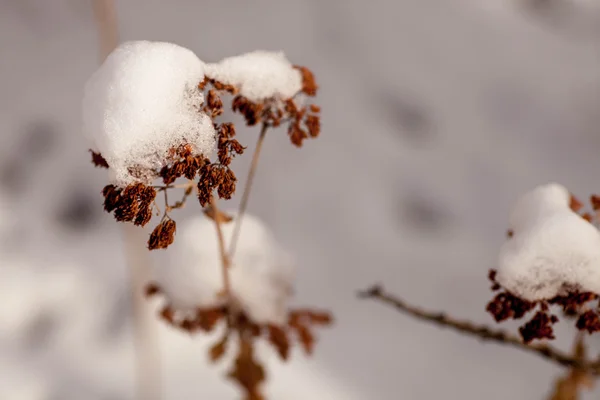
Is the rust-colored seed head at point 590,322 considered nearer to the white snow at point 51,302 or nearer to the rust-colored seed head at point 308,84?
the rust-colored seed head at point 308,84

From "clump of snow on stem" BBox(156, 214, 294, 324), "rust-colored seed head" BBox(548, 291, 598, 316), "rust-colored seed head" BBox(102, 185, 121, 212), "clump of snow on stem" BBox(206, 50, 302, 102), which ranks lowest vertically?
"rust-colored seed head" BBox(102, 185, 121, 212)

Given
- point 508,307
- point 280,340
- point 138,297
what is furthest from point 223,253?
point 138,297

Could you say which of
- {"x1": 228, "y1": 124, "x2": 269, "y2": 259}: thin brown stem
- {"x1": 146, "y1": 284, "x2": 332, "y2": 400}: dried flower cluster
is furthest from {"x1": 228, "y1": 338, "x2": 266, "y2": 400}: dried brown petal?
{"x1": 228, "y1": 124, "x2": 269, "y2": 259}: thin brown stem

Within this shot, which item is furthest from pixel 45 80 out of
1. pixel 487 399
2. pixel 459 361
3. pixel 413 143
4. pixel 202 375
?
pixel 487 399

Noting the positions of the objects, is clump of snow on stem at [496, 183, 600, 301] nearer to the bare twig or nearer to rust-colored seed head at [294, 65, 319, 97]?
rust-colored seed head at [294, 65, 319, 97]

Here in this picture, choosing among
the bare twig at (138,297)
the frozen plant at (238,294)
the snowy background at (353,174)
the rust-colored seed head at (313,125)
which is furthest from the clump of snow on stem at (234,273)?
the bare twig at (138,297)

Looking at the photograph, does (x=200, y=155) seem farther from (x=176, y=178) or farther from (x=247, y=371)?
(x=247, y=371)

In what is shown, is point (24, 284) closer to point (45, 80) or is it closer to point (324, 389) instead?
point (45, 80)
